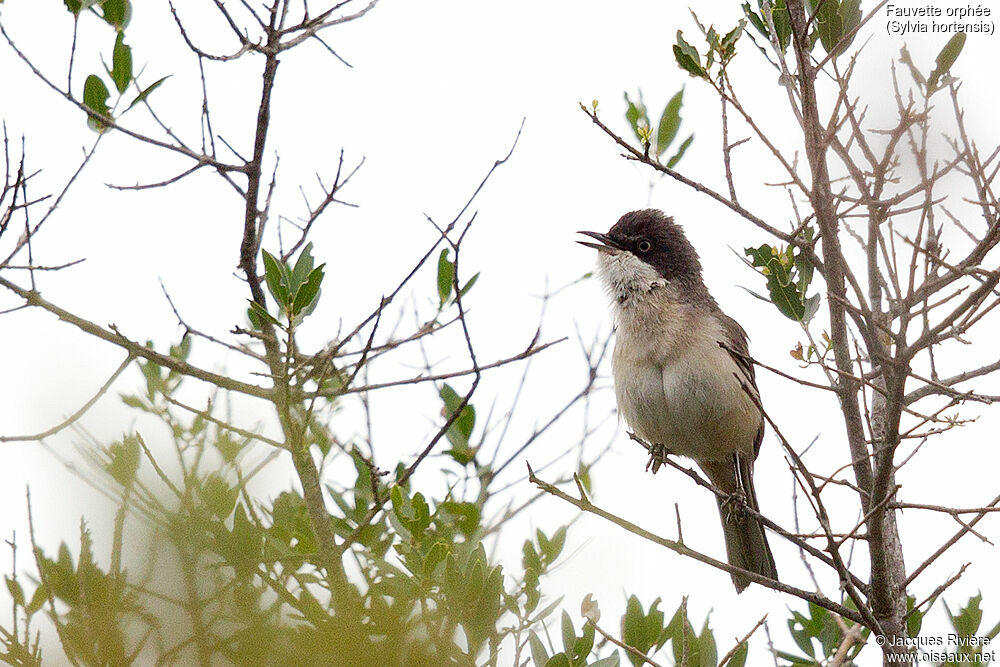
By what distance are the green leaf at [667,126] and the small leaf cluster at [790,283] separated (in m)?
0.84

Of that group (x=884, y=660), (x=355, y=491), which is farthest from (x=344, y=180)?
(x=884, y=660)

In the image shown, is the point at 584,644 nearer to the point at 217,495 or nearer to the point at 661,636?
the point at 661,636

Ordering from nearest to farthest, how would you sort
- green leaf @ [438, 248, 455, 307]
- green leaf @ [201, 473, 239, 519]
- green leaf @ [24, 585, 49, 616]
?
green leaf @ [201, 473, 239, 519]
green leaf @ [24, 585, 49, 616]
green leaf @ [438, 248, 455, 307]

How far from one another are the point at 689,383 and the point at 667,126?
184 centimetres

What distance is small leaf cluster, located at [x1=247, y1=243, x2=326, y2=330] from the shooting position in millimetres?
4547

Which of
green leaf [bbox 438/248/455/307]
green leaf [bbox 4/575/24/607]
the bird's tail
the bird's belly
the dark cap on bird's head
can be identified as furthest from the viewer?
the dark cap on bird's head

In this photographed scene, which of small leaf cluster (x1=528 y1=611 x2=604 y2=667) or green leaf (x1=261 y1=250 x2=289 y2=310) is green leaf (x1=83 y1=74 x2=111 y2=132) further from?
small leaf cluster (x1=528 y1=611 x2=604 y2=667)

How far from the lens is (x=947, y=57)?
15.9 feet

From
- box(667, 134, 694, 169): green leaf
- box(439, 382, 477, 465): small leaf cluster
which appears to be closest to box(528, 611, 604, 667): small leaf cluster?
box(439, 382, 477, 465): small leaf cluster

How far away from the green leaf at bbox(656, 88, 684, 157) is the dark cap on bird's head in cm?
198

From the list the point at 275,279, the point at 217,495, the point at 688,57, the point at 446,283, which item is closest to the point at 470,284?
the point at 446,283

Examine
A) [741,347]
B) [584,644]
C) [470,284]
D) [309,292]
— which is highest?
[741,347]

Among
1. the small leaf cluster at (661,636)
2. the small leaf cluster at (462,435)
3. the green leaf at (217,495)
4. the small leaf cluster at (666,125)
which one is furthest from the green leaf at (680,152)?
the green leaf at (217,495)

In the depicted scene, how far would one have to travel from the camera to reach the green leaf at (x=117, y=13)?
4941mm
